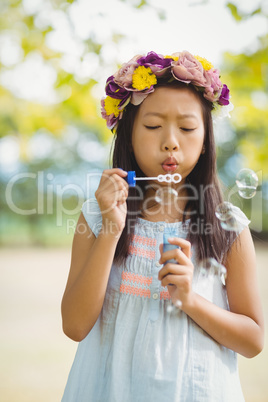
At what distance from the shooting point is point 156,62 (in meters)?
1.48

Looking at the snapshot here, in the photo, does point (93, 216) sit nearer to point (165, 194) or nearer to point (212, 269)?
point (165, 194)

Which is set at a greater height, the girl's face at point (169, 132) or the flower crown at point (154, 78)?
the flower crown at point (154, 78)

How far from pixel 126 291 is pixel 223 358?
13.0 inches

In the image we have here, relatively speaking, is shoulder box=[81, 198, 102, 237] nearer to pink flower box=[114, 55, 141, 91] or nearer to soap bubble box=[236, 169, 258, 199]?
pink flower box=[114, 55, 141, 91]

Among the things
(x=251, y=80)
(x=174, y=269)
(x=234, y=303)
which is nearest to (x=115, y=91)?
(x=174, y=269)

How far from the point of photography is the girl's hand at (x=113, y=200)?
1.33m

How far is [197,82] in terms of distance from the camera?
1.45m

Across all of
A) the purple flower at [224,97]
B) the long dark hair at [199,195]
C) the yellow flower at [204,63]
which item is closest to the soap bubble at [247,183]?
the long dark hair at [199,195]

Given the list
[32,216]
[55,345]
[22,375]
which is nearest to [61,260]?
[32,216]

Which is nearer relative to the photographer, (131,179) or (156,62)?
(131,179)

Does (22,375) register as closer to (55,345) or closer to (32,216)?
(55,345)

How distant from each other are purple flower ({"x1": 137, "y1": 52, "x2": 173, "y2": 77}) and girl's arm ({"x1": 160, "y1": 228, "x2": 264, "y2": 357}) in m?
0.53

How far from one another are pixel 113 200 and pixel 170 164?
0.20 meters

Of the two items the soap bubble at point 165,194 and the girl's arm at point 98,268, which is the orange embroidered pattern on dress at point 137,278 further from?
the soap bubble at point 165,194
